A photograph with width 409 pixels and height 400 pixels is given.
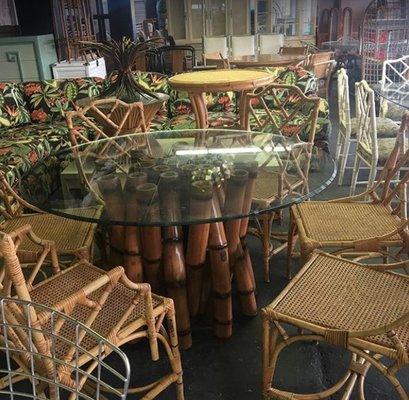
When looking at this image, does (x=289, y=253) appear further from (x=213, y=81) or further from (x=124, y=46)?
(x=124, y=46)

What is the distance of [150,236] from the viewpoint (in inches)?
64.9

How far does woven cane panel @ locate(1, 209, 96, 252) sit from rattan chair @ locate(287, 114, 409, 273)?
35.3 inches

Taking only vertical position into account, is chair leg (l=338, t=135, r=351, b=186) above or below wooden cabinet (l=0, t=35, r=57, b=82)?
below

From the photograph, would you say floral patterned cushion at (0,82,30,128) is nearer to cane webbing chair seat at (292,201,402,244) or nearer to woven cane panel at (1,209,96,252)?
woven cane panel at (1,209,96,252)

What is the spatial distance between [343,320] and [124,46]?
178 cm

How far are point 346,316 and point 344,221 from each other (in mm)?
620

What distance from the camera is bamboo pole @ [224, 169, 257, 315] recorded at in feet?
5.07

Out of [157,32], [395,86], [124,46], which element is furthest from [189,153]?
[157,32]

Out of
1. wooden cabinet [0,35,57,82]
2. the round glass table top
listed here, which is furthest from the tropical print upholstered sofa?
wooden cabinet [0,35,57,82]

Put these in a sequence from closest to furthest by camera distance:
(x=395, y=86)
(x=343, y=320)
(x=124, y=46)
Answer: (x=343, y=320), (x=124, y=46), (x=395, y=86)

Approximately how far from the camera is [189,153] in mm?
2096

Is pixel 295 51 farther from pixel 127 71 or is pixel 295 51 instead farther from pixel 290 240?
pixel 290 240

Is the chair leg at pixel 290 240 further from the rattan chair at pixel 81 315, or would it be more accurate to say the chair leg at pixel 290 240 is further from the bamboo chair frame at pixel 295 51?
the bamboo chair frame at pixel 295 51

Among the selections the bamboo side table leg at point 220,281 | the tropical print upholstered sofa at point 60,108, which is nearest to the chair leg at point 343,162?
the tropical print upholstered sofa at point 60,108
